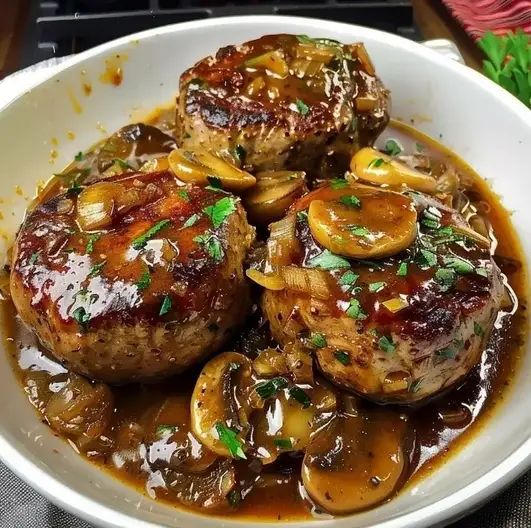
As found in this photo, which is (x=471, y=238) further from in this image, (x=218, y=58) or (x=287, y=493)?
(x=218, y=58)

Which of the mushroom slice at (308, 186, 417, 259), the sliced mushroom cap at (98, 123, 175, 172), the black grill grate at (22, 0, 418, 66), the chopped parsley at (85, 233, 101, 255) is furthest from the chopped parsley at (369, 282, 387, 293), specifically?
the black grill grate at (22, 0, 418, 66)

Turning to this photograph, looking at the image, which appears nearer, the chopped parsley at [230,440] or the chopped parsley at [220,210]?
the chopped parsley at [230,440]

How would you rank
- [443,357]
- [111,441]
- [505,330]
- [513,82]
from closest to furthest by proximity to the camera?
[443,357], [111,441], [505,330], [513,82]

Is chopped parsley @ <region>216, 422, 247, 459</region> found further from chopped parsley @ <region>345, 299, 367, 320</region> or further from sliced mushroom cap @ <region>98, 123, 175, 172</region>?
sliced mushroom cap @ <region>98, 123, 175, 172</region>

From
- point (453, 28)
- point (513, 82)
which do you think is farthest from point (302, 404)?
point (453, 28)

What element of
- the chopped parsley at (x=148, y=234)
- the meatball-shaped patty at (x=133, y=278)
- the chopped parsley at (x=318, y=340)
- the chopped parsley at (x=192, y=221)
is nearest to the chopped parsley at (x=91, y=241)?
the meatball-shaped patty at (x=133, y=278)

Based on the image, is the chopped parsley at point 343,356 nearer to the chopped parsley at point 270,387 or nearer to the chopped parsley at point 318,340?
the chopped parsley at point 318,340
